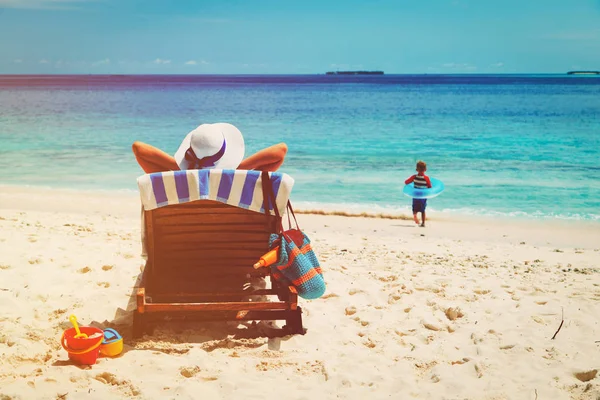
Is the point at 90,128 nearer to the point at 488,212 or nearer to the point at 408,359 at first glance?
the point at 488,212

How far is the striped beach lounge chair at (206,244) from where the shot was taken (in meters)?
4.28

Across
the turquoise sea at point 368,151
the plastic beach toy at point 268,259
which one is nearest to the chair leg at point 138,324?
the plastic beach toy at point 268,259

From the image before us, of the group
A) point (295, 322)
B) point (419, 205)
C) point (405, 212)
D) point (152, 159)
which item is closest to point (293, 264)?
point (295, 322)

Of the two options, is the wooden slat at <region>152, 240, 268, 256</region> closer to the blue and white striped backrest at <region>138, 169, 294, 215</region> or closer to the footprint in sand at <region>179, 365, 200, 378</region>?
the blue and white striped backrest at <region>138, 169, 294, 215</region>

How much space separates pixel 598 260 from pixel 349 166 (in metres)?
9.63

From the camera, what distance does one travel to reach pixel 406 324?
15.5ft

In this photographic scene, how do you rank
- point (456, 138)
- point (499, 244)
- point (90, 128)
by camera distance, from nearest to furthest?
point (499, 244), point (456, 138), point (90, 128)

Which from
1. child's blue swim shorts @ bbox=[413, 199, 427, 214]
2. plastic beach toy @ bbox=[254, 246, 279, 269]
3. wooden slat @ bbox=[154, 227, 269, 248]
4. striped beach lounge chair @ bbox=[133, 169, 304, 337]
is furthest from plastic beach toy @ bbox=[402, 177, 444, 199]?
plastic beach toy @ bbox=[254, 246, 279, 269]

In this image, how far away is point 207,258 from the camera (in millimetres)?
4750

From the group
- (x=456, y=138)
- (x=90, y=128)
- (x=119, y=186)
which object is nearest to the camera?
(x=119, y=186)

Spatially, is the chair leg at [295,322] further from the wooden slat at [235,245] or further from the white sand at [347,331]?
the wooden slat at [235,245]

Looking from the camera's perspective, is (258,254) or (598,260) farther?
(598,260)

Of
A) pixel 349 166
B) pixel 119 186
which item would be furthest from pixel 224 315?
pixel 349 166

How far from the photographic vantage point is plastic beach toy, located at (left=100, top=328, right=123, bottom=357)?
398cm
